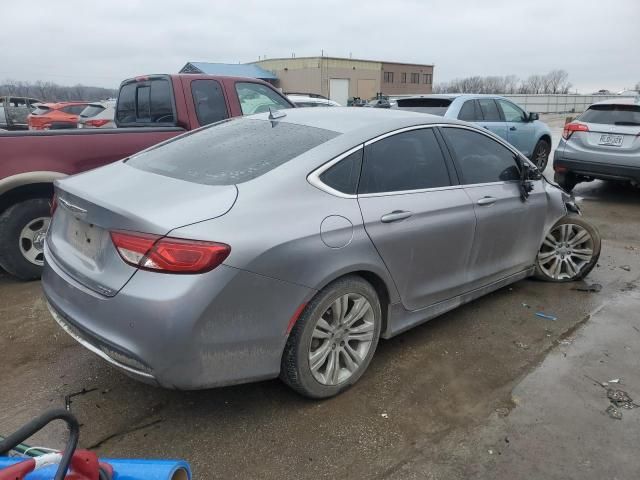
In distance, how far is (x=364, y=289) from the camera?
283 centimetres

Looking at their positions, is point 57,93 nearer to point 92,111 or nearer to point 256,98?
point 92,111

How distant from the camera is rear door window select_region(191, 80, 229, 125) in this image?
5516 mm

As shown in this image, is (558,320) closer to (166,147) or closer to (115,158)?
(166,147)

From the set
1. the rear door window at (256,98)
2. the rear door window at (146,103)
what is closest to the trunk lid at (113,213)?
the rear door window at (146,103)

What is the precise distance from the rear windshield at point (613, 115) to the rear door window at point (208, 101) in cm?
603

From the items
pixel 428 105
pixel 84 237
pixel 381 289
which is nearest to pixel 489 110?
pixel 428 105

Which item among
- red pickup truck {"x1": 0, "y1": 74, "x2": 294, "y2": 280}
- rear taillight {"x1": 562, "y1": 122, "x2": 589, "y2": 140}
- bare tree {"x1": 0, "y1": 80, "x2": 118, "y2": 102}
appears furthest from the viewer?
bare tree {"x1": 0, "y1": 80, "x2": 118, "y2": 102}

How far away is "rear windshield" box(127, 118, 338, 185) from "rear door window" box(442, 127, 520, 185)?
1084 millimetres

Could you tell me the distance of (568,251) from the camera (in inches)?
182

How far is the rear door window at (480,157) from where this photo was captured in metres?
3.60

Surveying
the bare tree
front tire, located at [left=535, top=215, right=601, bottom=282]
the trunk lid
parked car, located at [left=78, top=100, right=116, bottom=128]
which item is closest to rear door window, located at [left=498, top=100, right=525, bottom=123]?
front tire, located at [left=535, top=215, right=601, bottom=282]

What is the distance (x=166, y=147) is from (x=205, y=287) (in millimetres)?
1535

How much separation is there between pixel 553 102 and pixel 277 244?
4848 centimetres

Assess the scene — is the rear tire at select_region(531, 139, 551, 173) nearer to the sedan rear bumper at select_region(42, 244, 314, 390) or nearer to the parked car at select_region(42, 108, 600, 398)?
the parked car at select_region(42, 108, 600, 398)
